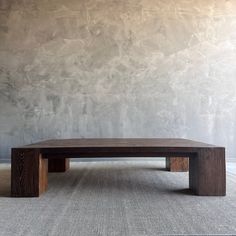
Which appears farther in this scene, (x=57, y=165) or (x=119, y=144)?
(x=57, y=165)

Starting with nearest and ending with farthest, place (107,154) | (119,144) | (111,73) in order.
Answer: (107,154) → (119,144) → (111,73)

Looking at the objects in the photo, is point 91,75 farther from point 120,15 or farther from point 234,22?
point 234,22

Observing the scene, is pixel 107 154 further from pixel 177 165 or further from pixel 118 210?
pixel 177 165

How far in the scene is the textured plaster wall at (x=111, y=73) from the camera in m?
4.92

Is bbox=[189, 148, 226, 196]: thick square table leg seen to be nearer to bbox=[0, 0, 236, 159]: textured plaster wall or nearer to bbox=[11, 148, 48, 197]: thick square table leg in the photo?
bbox=[11, 148, 48, 197]: thick square table leg

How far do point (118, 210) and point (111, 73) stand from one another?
317cm

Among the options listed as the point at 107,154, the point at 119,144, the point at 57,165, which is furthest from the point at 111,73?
the point at 107,154

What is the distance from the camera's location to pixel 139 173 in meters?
3.61

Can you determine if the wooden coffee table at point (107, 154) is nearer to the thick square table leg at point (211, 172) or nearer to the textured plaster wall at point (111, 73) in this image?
the thick square table leg at point (211, 172)

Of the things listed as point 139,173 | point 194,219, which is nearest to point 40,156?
point 194,219

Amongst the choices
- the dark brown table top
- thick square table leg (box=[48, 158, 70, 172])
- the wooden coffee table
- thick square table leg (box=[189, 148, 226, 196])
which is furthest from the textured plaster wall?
thick square table leg (box=[189, 148, 226, 196])

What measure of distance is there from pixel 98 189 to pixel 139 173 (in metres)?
0.99

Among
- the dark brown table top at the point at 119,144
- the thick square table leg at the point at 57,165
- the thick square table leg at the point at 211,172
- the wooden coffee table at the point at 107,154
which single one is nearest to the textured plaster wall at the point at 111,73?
the thick square table leg at the point at 57,165

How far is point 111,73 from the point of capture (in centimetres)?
495
